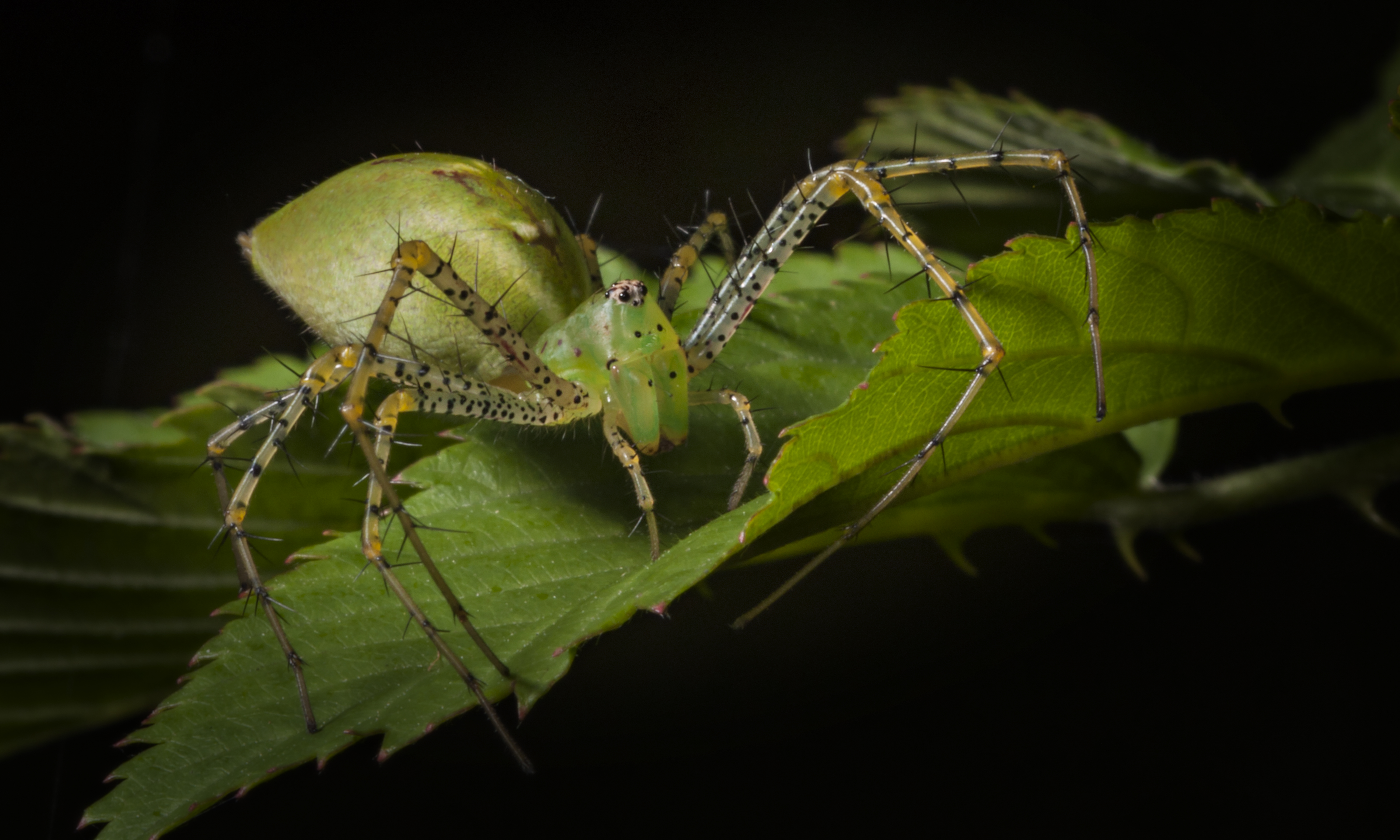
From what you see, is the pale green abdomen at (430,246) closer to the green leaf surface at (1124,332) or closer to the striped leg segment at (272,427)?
the striped leg segment at (272,427)

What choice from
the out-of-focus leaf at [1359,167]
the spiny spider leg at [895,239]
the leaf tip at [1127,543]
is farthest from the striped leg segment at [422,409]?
the out-of-focus leaf at [1359,167]

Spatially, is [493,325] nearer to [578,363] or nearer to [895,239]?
[578,363]

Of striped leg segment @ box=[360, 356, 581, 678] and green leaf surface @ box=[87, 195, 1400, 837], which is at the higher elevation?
striped leg segment @ box=[360, 356, 581, 678]

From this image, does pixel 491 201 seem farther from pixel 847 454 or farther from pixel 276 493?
pixel 847 454

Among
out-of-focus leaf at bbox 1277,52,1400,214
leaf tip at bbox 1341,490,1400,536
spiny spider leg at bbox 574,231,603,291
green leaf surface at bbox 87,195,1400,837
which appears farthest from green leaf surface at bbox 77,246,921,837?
out-of-focus leaf at bbox 1277,52,1400,214

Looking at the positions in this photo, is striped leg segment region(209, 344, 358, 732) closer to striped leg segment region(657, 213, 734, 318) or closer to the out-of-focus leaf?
striped leg segment region(657, 213, 734, 318)

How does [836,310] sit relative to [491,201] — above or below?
below

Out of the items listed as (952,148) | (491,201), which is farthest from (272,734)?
(952,148)

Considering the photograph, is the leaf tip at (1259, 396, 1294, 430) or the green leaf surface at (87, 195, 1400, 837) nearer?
the green leaf surface at (87, 195, 1400, 837)
